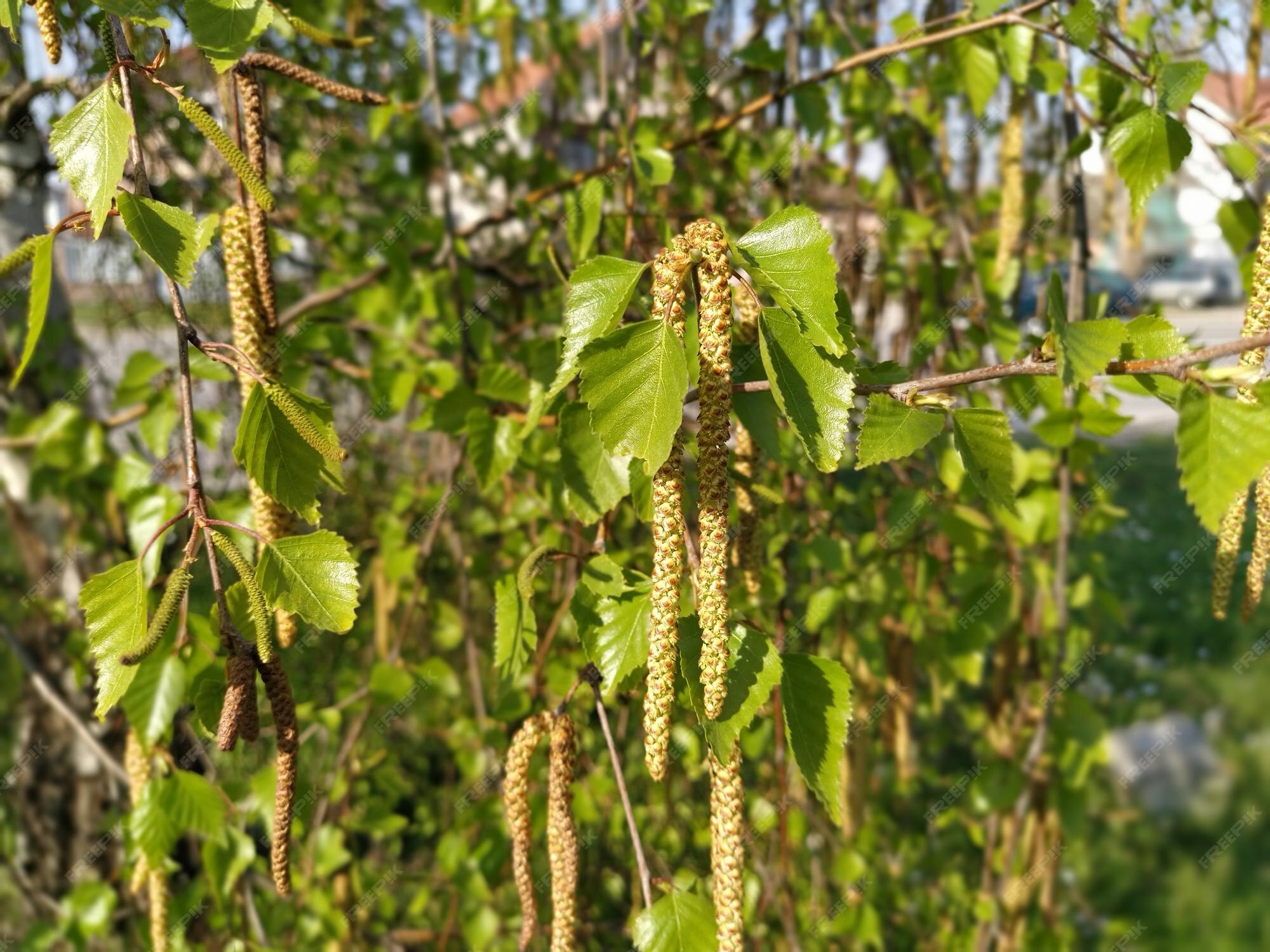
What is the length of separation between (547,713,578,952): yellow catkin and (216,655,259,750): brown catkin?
30 centimetres

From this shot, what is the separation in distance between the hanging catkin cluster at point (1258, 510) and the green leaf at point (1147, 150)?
26 cm

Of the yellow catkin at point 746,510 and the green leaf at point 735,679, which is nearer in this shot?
the green leaf at point 735,679

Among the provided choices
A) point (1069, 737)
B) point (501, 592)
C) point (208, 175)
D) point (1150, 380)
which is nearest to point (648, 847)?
point (1069, 737)

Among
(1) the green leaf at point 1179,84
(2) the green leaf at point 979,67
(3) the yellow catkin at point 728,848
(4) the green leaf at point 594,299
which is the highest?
(2) the green leaf at point 979,67

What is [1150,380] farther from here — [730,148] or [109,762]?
[109,762]

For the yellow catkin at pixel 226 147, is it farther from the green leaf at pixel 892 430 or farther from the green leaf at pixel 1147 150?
the green leaf at pixel 1147 150

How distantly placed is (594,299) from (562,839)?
55cm

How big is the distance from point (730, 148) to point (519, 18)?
4.57ft

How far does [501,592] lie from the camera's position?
116cm

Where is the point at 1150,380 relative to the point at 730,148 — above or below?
below

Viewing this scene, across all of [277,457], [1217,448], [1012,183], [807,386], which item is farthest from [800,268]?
[1012,183]

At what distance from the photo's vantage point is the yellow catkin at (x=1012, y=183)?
6.49 feet

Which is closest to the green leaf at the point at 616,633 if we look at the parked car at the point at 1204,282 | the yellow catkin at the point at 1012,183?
the yellow catkin at the point at 1012,183

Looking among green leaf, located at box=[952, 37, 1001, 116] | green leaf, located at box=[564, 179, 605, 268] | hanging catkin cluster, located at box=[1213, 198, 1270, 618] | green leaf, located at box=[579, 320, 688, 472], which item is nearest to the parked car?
green leaf, located at box=[952, 37, 1001, 116]
